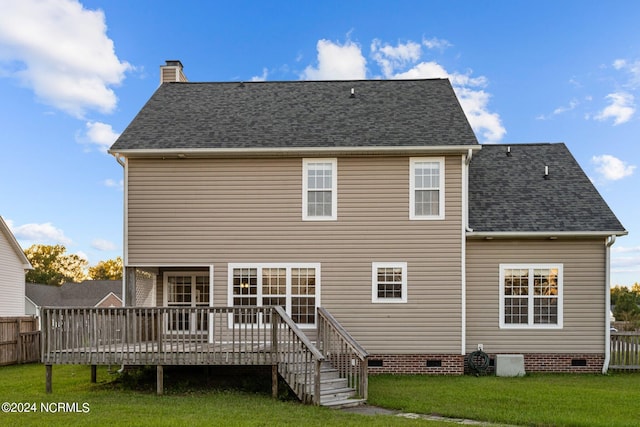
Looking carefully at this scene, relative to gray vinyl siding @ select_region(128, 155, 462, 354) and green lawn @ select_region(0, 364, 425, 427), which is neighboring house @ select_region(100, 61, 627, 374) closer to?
gray vinyl siding @ select_region(128, 155, 462, 354)

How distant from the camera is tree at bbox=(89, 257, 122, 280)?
81812mm

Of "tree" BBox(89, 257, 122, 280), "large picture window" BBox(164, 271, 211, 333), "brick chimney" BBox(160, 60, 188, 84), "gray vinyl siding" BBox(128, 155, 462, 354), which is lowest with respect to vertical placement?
"tree" BBox(89, 257, 122, 280)

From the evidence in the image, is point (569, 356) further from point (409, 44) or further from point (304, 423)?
point (409, 44)

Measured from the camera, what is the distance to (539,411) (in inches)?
393

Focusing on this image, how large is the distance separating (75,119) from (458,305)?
1548 cm

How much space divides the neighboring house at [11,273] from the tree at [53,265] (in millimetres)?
44153

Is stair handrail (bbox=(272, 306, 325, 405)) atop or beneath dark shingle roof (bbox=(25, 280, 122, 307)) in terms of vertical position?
atop

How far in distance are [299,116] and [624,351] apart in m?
10.6

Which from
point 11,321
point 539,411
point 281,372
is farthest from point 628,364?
point 11,321

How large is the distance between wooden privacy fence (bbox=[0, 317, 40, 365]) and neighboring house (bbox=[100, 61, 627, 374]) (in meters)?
6.13

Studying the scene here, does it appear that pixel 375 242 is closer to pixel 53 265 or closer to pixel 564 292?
pixel 564 292

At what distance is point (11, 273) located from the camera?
96.0 feet

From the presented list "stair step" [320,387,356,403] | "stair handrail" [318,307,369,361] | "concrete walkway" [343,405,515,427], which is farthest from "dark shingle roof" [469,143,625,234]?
"concrete walkway" [343,405,515,427]

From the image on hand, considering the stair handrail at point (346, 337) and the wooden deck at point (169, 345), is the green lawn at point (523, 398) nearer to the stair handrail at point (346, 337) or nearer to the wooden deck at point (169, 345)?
the stair handrail at point (346, 337)
